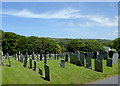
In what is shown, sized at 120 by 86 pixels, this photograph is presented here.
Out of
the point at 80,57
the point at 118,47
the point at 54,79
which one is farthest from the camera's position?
the point at 118,47

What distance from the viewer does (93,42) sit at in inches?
1917

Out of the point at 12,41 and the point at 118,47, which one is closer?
the point at 12,41

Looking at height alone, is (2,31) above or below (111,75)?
above

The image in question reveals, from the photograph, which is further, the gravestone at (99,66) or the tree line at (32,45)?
the tree line at (32,45)

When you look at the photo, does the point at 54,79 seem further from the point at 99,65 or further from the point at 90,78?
the point at 99,65

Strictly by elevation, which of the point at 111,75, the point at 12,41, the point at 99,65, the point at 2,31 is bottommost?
the point at 111,75

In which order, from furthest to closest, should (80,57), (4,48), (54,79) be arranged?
(4,48)
(80,57)
(54,79)

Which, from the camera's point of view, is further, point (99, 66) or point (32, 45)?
point (32, 45)

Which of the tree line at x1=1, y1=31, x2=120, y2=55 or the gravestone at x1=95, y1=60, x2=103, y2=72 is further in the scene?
the tree line at x1=1, y1=31, x2=120, y2=55

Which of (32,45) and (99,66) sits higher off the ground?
(32,45)

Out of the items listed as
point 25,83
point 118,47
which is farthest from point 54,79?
point 118,47

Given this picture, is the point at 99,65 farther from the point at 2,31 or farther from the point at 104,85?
the point at 2,31

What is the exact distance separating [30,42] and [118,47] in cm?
3991

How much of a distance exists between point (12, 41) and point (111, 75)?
3569 centimetres
